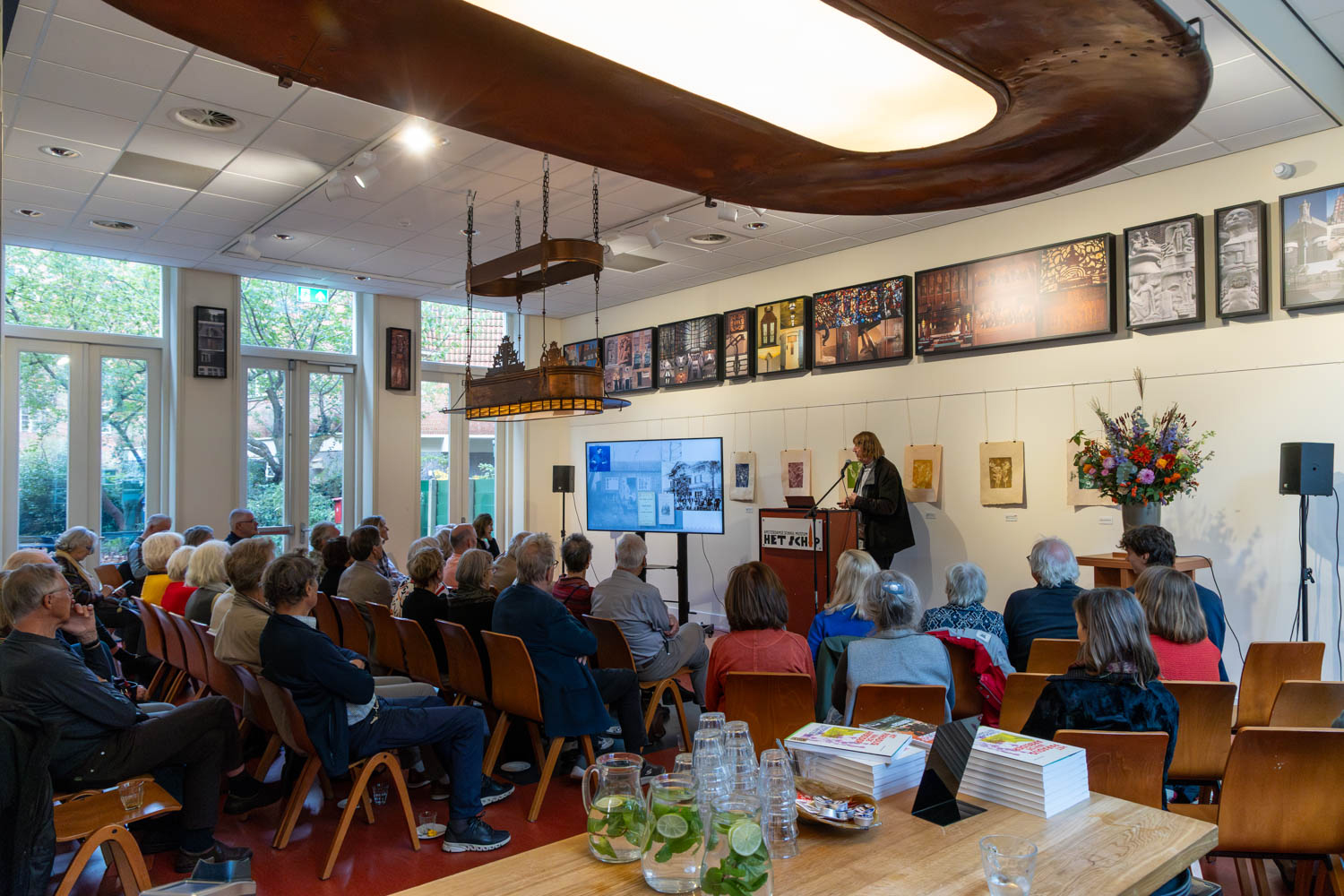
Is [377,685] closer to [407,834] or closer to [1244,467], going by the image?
[407,834]

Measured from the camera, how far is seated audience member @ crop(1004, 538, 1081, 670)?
4.10 metres

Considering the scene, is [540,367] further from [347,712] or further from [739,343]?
[739,343]

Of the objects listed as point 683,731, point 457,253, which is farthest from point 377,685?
point 457,253

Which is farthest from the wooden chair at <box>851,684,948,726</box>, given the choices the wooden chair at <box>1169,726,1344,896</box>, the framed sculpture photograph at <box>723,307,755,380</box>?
the framed sculpture photograph at <box>723,307,755,380</box>

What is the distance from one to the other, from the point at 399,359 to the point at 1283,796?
990 cm

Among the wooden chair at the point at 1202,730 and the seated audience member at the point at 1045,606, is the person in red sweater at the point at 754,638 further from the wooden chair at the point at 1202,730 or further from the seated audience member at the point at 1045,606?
the wooden chair at the point at 1202,730

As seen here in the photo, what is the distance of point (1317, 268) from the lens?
17.8 ft

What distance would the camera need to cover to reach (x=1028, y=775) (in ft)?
6.01

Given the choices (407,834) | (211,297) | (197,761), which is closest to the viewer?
(197,761)

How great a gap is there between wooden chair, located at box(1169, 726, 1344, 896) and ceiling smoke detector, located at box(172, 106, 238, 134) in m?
6.13

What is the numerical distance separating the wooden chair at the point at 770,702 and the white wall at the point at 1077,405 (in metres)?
4.12

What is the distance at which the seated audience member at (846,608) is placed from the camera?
3936mm

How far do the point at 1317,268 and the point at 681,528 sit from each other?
570 cm

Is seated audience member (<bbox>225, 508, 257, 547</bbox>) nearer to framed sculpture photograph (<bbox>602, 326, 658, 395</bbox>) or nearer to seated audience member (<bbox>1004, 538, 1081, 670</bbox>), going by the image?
framed sculpture photograph (<bbox>602, 326, 658, 395</bbox>)
